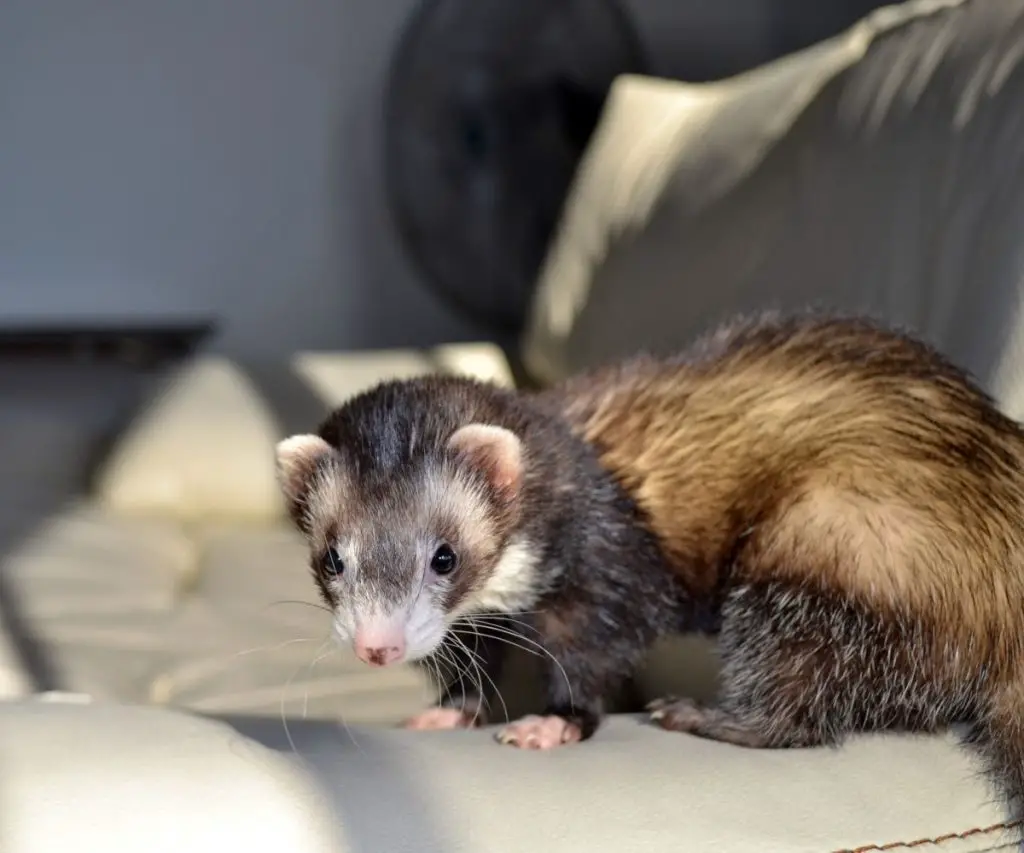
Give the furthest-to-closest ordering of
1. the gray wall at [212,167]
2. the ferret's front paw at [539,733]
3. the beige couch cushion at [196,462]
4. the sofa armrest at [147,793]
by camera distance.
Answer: the gray wall at [212,167], the beige couch cushion at [196,462], the ferret's front paw at [539,733], the sofa armrest at [147,793]

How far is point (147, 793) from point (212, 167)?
299 cm

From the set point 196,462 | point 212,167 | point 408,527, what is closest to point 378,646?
point 408,527

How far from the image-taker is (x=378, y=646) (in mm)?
895

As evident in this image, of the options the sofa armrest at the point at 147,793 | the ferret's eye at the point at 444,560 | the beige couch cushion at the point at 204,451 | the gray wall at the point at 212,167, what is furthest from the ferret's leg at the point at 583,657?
the gray wall at the point at 212,167

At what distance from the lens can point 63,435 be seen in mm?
2109

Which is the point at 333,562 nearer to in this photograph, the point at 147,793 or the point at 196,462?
the point at 147,793

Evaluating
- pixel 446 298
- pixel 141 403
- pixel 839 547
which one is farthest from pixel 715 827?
pixel 446 298

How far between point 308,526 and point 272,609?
423 mm

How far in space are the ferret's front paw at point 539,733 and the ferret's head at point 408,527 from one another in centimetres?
9

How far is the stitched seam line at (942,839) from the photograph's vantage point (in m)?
0.72

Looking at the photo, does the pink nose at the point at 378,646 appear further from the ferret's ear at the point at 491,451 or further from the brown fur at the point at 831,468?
the brown fur at the point at 831,468

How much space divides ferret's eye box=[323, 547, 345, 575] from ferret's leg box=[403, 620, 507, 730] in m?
0.15

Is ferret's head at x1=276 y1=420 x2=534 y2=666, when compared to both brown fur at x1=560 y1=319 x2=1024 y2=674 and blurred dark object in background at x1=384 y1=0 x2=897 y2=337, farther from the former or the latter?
blurred dark object in background at x1=384 y1=0 x2=897 y2=337

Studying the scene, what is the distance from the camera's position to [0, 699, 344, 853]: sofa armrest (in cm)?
63
